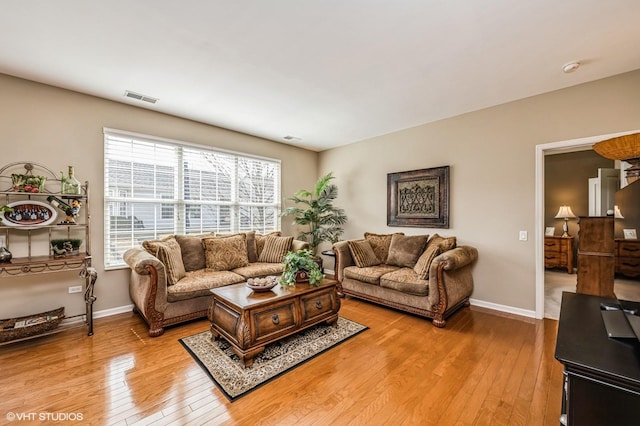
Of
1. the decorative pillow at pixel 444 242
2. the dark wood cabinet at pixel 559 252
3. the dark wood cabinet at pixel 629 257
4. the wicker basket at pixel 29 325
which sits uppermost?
the dark wood cabinet at pixel 629 257

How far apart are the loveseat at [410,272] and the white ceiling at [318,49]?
1955mm

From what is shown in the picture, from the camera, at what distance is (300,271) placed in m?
3.01

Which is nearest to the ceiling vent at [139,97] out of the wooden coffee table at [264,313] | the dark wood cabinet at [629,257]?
the wooden coffee table at [264,313]

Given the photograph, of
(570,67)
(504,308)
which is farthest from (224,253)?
(570,67)

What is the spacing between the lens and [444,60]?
101 inches

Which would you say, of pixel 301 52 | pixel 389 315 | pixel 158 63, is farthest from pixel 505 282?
pixel 158 63

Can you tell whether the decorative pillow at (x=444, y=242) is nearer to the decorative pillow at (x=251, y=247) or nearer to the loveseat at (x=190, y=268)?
the loveseat at (x=190, y=268)

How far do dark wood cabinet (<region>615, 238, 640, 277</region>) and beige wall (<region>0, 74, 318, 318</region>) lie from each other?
4.67 m

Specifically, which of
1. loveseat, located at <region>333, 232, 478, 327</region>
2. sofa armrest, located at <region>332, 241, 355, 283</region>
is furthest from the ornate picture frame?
sofa armrest, located at <region>332, 241, 355, 283</region>

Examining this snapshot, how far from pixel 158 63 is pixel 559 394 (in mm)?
4333

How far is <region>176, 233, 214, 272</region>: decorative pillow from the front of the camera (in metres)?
3.73

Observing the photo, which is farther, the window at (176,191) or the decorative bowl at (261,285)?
the window at (176,191)

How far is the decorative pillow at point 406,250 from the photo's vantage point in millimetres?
3945

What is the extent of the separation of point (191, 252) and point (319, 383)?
102 inches
